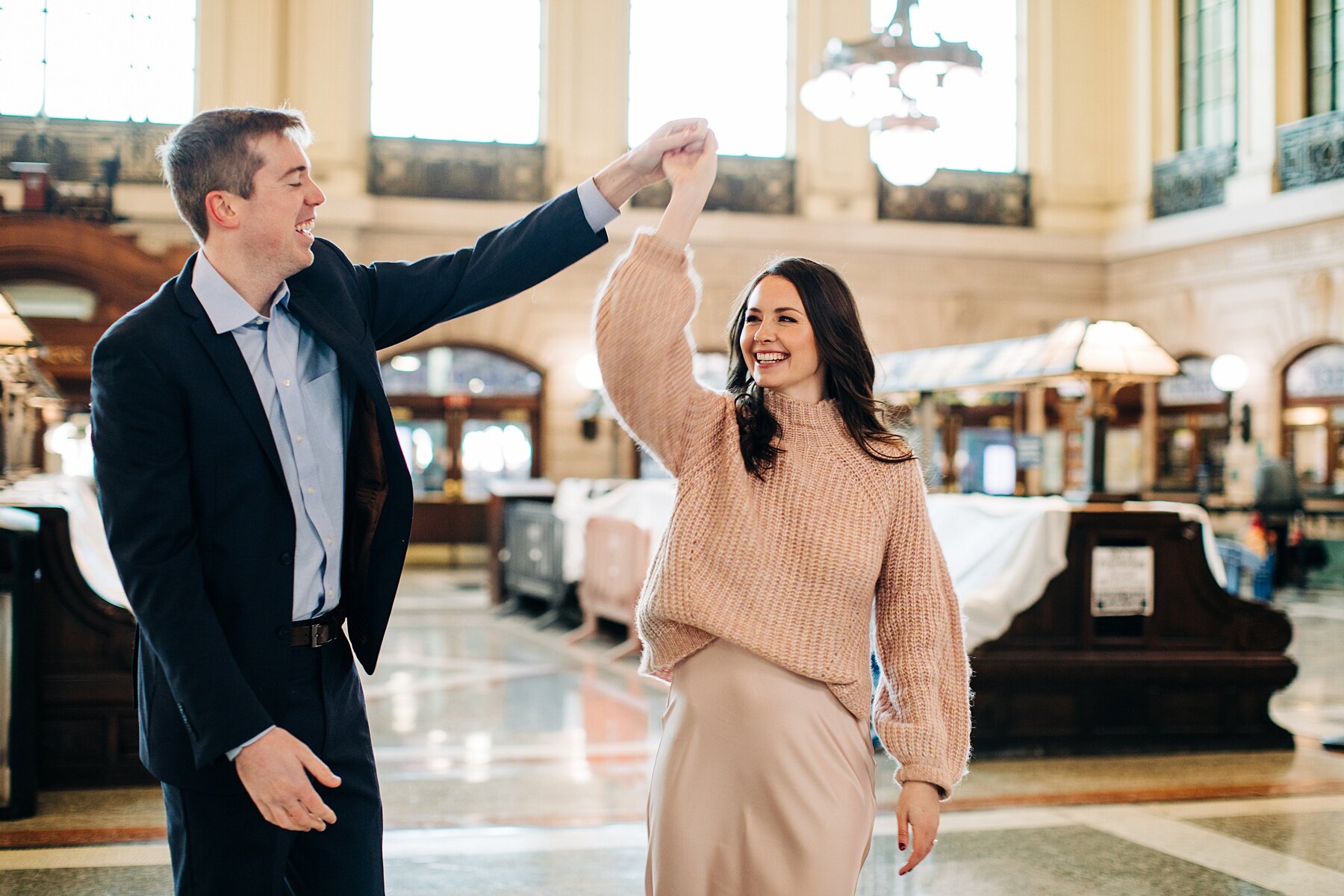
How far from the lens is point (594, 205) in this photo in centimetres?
215

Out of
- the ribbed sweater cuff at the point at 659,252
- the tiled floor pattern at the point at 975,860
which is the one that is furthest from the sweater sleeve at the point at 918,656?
the tiled floor pattern at the point at 975,860

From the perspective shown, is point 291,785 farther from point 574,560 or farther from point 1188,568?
point 574,560

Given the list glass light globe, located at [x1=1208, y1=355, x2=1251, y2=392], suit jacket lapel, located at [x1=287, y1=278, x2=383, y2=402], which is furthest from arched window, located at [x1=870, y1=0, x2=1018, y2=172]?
suit jacket lapel, located at [x1=287, y1=278, x2=383, y2=402]

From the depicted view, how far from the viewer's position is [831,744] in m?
2.03

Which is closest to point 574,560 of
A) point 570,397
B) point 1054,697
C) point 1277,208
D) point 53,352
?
point 1054,697

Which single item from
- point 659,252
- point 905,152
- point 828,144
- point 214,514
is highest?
point 828,144

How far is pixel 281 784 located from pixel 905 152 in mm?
8473

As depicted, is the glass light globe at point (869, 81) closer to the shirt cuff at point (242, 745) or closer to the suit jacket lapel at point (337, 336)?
the suit jacket lapel at point (337, 336)

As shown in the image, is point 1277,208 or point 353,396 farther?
point 1277,208

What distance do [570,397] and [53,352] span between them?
20.5 ft

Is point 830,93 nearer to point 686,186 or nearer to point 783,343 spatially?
point 783,343

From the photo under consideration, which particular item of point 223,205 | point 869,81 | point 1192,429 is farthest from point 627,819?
point 1192,429

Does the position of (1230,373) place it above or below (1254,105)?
below

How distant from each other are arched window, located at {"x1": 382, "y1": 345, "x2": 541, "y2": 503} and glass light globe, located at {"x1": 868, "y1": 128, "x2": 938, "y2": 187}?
8.87 m
